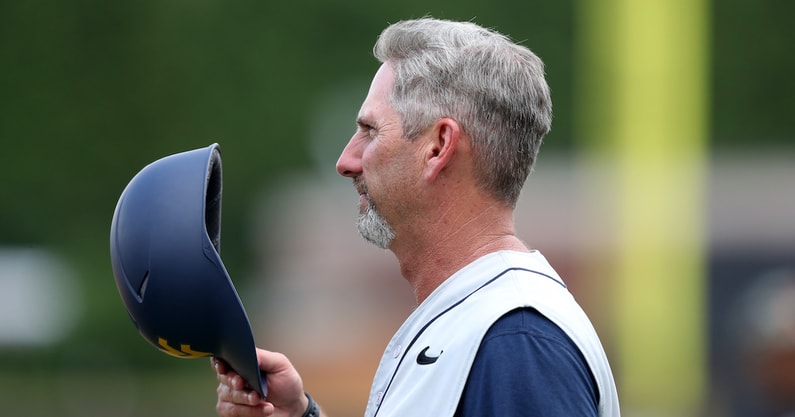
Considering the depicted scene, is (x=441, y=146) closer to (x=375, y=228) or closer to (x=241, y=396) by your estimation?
(x=375, y=228)

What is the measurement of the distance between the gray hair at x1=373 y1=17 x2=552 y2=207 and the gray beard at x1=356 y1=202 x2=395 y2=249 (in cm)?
19

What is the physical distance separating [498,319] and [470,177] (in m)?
0.39

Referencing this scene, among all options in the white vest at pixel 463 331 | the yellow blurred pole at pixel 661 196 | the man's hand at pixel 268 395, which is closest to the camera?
the white vest at pixel 463 331

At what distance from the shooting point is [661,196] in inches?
425

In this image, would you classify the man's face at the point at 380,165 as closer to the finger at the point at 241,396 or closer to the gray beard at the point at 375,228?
the gray beard at the point at 375,228

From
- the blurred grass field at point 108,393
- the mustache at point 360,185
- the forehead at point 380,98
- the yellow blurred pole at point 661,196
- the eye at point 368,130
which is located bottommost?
the blurred grass field at point 108,393

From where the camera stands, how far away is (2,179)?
57.0 ft

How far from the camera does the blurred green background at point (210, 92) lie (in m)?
17.5

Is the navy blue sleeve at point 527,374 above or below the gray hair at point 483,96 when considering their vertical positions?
below

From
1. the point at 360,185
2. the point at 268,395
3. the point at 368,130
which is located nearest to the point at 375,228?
the point at 360,185

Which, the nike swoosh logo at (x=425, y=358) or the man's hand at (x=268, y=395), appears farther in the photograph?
the man's hand at (x=268, y=395)

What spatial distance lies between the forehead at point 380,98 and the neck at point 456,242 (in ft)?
0.80

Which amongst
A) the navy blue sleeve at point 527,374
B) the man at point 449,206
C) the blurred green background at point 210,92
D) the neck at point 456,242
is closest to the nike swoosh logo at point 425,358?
the man at point 449,206

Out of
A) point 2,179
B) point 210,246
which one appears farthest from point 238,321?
point 2,179
